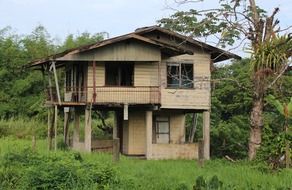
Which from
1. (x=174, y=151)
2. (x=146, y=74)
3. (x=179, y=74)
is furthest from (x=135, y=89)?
(x=174, y=151)

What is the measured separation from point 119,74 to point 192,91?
3715mm

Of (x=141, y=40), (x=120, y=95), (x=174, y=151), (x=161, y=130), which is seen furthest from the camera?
(x=161, y=130)

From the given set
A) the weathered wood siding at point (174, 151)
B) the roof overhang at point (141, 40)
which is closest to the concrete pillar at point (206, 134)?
the weathered wood siding at point (174, 151)

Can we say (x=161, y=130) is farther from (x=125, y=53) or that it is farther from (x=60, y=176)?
(x=60, y=176)

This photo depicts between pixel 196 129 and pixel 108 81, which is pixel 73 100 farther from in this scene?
pixel 196 129

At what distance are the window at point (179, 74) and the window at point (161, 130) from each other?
2.85 metres

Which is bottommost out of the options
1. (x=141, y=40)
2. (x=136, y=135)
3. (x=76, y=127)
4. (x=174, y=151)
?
(x=174, y=151)

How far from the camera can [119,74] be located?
30859mm

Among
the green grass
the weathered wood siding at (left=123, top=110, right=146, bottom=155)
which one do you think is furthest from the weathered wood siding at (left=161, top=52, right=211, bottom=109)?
the green grass

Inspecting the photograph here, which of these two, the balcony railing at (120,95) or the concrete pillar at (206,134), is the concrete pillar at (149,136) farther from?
the concrete pillar at (206,134)

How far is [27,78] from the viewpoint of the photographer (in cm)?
4691

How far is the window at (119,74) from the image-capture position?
101 feet

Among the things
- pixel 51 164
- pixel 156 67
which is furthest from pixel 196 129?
pixel 51 164

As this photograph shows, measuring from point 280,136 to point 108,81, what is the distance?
1339 centimetres
